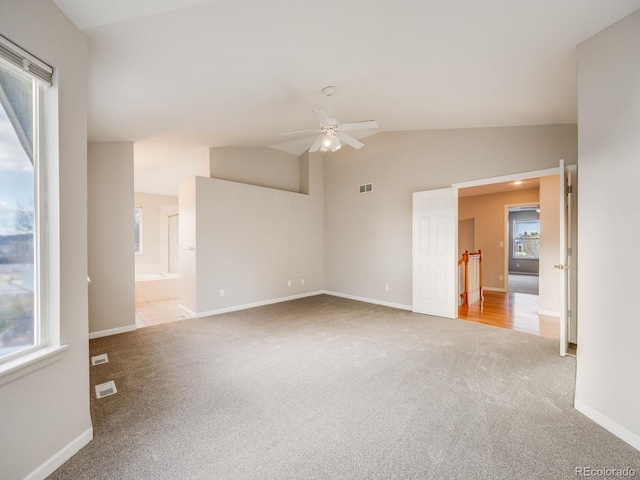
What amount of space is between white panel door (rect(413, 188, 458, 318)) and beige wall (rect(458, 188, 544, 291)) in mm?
3484

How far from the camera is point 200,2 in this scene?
179 centimetres

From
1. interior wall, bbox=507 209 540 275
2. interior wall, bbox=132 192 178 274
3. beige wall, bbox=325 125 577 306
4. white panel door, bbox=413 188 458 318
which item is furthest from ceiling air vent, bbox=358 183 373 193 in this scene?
interior wall, bbox=507 209 540 275

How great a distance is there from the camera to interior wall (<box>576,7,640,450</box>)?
1764 millimetres

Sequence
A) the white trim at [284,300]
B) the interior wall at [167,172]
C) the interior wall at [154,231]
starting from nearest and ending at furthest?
1. the white trim at [284,300]
2. the interior wall at [167,172]
3. the interior wall at [154,231]

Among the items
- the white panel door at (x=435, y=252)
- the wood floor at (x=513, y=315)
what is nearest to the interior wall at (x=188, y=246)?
the white panel door at (x=435, y=252)

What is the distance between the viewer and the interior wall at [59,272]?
1.38 metres

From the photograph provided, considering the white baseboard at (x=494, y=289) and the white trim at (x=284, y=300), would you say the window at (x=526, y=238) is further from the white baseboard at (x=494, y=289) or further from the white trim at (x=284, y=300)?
the white trim at (x=284, y=300)

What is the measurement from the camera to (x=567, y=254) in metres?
3.08

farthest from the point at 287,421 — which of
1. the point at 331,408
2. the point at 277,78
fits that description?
the point at 277,78

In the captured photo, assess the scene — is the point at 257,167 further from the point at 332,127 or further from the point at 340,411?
the point at 340,411

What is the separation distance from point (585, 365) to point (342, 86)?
3393 mm

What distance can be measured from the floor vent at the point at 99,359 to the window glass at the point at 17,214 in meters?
1.78

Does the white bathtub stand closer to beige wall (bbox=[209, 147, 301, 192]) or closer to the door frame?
beige wall (bbox=[209, 147, 301, 192])

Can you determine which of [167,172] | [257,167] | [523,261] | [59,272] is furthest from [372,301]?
[523,261]
